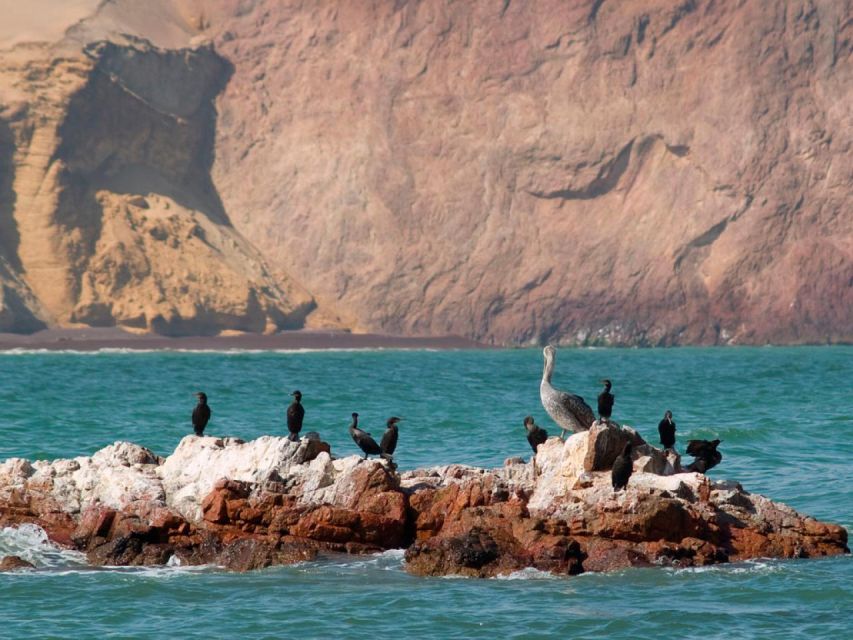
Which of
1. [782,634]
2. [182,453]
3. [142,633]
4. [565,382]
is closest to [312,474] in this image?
[182,453]

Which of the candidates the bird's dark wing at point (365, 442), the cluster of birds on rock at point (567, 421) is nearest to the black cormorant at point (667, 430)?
the cluster of birds on rock at point (567, 421)

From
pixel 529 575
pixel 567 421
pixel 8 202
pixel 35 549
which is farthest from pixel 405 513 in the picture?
pixel 8 202

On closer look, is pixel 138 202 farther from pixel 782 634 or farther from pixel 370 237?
pixel 782 634

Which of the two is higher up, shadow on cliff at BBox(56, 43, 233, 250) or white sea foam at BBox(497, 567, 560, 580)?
shadow on cliff at BBox(56, 43, 233, 250)

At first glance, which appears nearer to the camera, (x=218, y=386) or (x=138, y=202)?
(x=218, y=386)

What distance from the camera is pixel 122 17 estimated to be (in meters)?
124

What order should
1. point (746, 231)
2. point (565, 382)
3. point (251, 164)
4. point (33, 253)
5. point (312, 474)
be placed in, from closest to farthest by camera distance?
point (312, 474), point (565, 382), point (33, 253), point (746, 231), point (251, 164)

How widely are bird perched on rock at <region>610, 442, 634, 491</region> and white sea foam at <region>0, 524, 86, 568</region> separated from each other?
23.2 ft

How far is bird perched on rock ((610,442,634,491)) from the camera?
65.5ft

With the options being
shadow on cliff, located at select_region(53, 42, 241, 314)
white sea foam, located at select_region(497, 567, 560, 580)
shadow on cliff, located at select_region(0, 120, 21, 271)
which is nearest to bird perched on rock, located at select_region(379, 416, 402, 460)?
white sea foam, located at select_region(497, 567, 560, 580)

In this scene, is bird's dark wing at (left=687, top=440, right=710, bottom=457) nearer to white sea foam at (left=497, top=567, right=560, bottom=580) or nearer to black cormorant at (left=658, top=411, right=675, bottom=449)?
black cormorant at (left=658, top=411, right=675, bottom=449)

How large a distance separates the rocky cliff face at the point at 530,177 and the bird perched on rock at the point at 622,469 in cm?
9447

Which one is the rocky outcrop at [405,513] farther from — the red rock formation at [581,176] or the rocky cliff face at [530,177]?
the red rock formation at [581,176]

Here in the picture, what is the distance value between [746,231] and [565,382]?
5336cm
